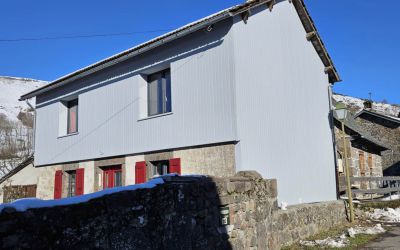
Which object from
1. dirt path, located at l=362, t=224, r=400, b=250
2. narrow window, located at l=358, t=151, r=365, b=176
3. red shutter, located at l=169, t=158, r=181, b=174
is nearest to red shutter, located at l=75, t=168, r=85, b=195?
red shutter, located at l=169, t=158, r=181, b=174

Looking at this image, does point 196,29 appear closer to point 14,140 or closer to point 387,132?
point 387,132

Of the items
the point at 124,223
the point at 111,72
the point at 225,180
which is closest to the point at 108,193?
the point at 124,223

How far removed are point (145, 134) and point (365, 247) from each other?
639cm

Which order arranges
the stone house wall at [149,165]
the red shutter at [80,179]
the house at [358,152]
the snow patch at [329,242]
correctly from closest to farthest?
the snow patch at [329,242] → the stone house wall at [149,165] → the red shutter at [80,179] → the house at [358,152]

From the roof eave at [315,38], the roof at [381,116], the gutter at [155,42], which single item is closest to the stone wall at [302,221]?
the gutter at [155,42]

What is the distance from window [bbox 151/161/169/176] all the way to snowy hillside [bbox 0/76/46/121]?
55.5 m

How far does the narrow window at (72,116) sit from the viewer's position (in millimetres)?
14492

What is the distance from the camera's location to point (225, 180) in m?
6.27

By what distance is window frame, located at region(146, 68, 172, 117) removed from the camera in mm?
11258

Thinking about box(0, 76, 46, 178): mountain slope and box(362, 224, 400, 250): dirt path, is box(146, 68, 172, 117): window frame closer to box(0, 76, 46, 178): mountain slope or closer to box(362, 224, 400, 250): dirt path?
box(362, 224, 400, 250): dirt path

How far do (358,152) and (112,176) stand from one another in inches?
502

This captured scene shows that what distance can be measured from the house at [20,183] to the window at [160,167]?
751cm

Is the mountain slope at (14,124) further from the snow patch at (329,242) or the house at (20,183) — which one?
the snow patch at (329,242)

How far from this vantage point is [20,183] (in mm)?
17188
